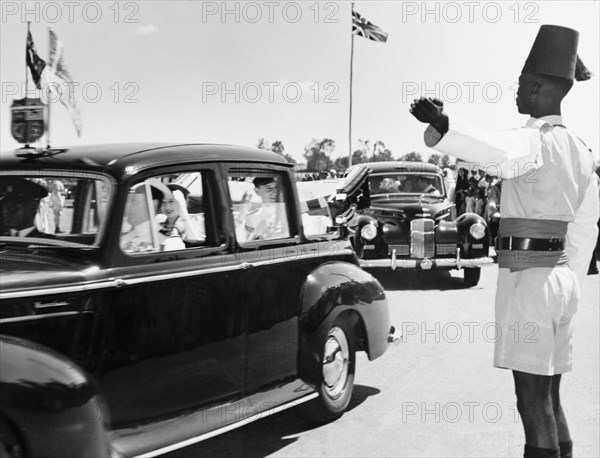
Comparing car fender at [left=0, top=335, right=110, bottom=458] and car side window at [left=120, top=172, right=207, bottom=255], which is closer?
car fender at [left=0, top=335, right=110, bottom=458]

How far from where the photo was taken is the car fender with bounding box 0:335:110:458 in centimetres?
311

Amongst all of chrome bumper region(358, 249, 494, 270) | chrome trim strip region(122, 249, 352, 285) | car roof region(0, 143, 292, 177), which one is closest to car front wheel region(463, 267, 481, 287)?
chrome bumper region(358, 249, 494, 270)

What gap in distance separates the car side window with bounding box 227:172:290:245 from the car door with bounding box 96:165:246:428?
20cm

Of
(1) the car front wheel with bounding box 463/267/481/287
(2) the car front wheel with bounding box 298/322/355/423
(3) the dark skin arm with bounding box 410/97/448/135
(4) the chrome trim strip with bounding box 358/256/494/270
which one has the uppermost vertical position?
(3) the dark skin arm with bounding box 410/97/448/135

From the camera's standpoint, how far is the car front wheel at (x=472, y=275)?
38.6 ft

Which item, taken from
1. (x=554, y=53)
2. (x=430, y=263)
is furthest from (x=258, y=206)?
(x=430, y=263)

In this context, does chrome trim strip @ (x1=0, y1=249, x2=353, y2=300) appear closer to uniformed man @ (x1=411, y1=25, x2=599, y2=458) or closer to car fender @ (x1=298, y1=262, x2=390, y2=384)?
car fender @ (x1=298, y1=262, x2=390, y2=384)

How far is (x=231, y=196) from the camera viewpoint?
4.45 m

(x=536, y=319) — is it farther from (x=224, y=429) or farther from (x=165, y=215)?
(x=165, y=215)

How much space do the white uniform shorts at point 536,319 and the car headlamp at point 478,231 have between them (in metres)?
8.74

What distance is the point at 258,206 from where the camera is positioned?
189 inches

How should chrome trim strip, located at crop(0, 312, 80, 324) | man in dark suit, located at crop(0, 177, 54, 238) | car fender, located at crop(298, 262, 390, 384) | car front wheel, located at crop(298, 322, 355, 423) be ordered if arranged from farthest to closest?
car front wheel, located at crop(298, 322, 355, 423) → car fender, located at crop(298, 262, 390, 384) → man in dark suit, located at crop(0, 177, 54, 238) → chrome trim strip, located at crop(0, 312, 80, 324)

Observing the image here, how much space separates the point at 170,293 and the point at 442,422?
2.23 metres

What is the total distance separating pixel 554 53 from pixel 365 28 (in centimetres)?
A: 2520
